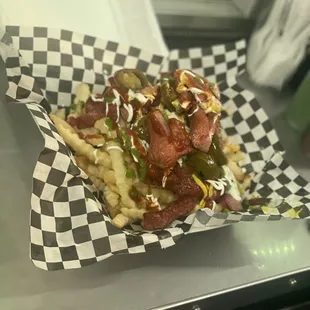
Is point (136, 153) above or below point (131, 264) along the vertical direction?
above

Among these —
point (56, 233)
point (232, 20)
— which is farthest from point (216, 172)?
point (232, 20)

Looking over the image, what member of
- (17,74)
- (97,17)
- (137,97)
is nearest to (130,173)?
(137,97)

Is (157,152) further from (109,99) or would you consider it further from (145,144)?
(109,99)

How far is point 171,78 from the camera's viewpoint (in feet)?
2.68

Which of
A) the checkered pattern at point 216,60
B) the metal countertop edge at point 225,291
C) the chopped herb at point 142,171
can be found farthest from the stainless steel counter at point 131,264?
the checkered pattern at point 216,60

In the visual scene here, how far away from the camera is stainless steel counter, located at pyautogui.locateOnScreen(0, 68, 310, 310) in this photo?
0.67 m

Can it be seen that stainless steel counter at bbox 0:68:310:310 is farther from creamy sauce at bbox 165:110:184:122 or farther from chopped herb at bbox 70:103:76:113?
creamy sauce at bbox 165:110:184:122

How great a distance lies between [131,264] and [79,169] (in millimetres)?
149

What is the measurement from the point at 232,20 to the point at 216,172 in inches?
19.2

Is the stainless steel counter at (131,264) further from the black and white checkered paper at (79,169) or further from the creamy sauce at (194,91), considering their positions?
the creamy sauce at (194,91)

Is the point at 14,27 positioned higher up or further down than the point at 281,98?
higher up

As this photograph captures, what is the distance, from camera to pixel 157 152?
2.39ft

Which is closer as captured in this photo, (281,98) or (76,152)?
(76,152)

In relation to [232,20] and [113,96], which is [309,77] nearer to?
[232,20]
